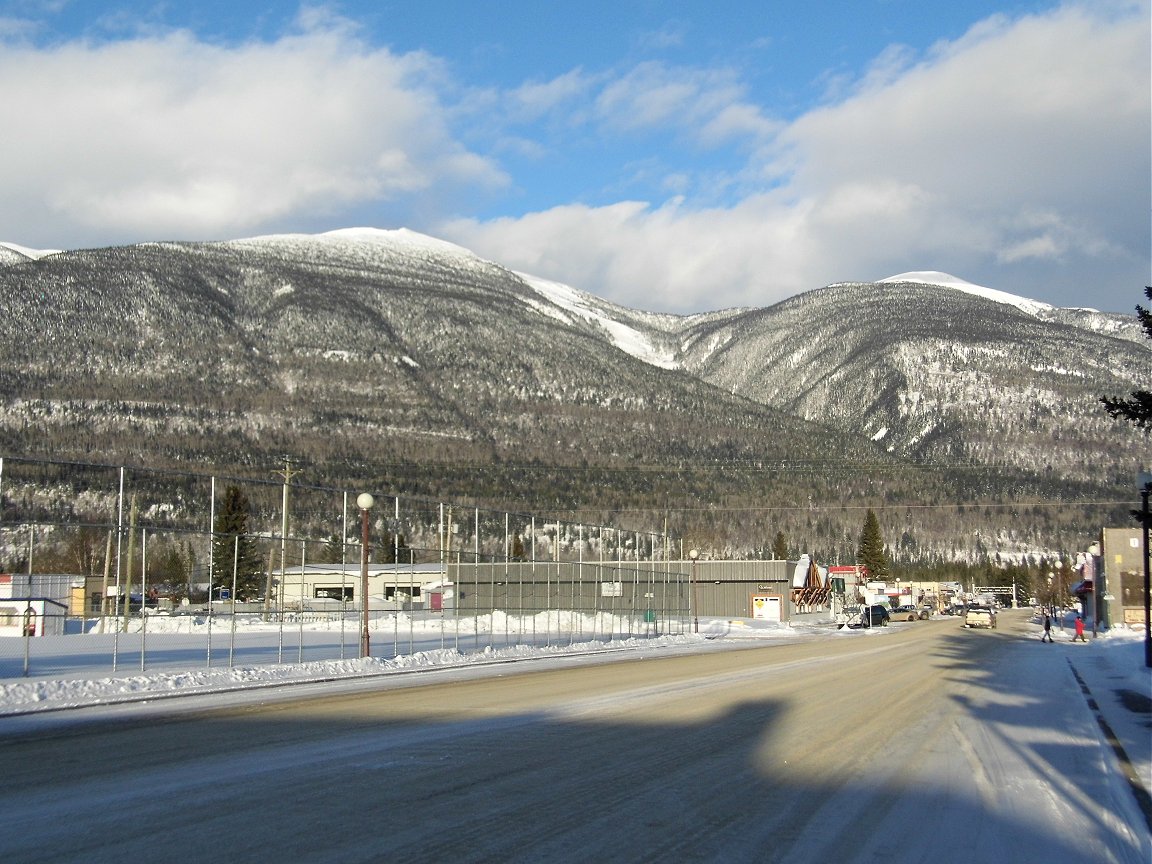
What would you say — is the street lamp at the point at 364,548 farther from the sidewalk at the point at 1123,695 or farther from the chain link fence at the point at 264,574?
the sidewalk at the point at 1123,695

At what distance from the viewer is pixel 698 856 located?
862cm

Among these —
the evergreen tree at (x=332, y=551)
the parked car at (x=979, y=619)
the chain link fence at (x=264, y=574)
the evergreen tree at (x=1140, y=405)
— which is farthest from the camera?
the parked car at (x=979, y=619)

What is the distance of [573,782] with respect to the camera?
11648 millimetres

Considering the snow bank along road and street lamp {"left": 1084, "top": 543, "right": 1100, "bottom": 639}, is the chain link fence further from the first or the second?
street lamp {"left": 1084, "top": 543, "right": 1100, "bottom": 639}

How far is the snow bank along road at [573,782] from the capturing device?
8.96 meters

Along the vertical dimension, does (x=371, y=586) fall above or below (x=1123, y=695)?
above

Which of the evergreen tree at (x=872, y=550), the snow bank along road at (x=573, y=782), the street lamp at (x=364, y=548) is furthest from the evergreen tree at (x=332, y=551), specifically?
the evergreen tree at (x=872, y=550)

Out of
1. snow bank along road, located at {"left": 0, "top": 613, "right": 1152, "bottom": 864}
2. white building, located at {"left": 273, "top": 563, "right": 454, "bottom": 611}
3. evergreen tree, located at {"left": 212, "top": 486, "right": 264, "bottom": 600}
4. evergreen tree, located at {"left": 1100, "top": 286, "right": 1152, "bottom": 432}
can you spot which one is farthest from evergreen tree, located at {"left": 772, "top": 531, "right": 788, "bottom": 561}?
snow bank along road, located at {"left": 0, "top": 613, "right": 1152, "bottom": 864}

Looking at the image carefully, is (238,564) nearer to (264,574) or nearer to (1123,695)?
(264,574)

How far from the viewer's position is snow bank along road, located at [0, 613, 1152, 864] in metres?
8.96

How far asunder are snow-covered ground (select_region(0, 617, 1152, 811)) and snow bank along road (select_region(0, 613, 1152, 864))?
5.89 feet

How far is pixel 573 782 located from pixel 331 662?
1980 cm

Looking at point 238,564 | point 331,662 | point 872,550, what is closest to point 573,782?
point 331,662

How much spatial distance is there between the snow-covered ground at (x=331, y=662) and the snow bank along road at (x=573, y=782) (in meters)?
1.80
